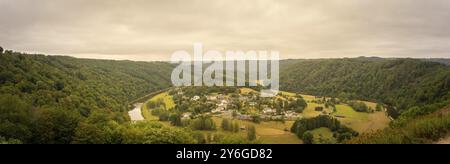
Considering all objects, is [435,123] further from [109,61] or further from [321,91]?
[109,61]

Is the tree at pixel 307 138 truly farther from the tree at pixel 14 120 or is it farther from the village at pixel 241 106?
the tree at pixel 14 120

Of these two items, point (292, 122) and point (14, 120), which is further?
point (292, 122)

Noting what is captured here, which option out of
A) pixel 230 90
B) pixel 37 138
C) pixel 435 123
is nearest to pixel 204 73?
pixel 230 90

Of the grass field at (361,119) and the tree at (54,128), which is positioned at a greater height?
the tree at (54,128)

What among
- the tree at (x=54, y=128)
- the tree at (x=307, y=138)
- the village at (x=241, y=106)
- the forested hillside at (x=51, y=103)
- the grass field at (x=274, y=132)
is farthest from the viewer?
the village at (x=241, y=106)

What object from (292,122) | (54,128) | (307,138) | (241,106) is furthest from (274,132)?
(54,128)

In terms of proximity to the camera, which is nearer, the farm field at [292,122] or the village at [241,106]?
the farm field at [292,122]

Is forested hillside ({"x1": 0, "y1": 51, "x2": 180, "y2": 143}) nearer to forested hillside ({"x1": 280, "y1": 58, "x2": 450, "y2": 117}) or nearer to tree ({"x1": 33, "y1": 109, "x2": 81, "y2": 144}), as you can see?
tree ({"x1": 33, "y1": 109, "x2": 81, "y2": 144})

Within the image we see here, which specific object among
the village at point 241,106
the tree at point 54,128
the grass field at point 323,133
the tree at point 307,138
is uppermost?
the tree at point 54,128

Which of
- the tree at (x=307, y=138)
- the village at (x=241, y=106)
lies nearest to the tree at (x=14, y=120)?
the tree at (x=307, y=138)

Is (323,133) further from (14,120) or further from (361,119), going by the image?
(14,120)
